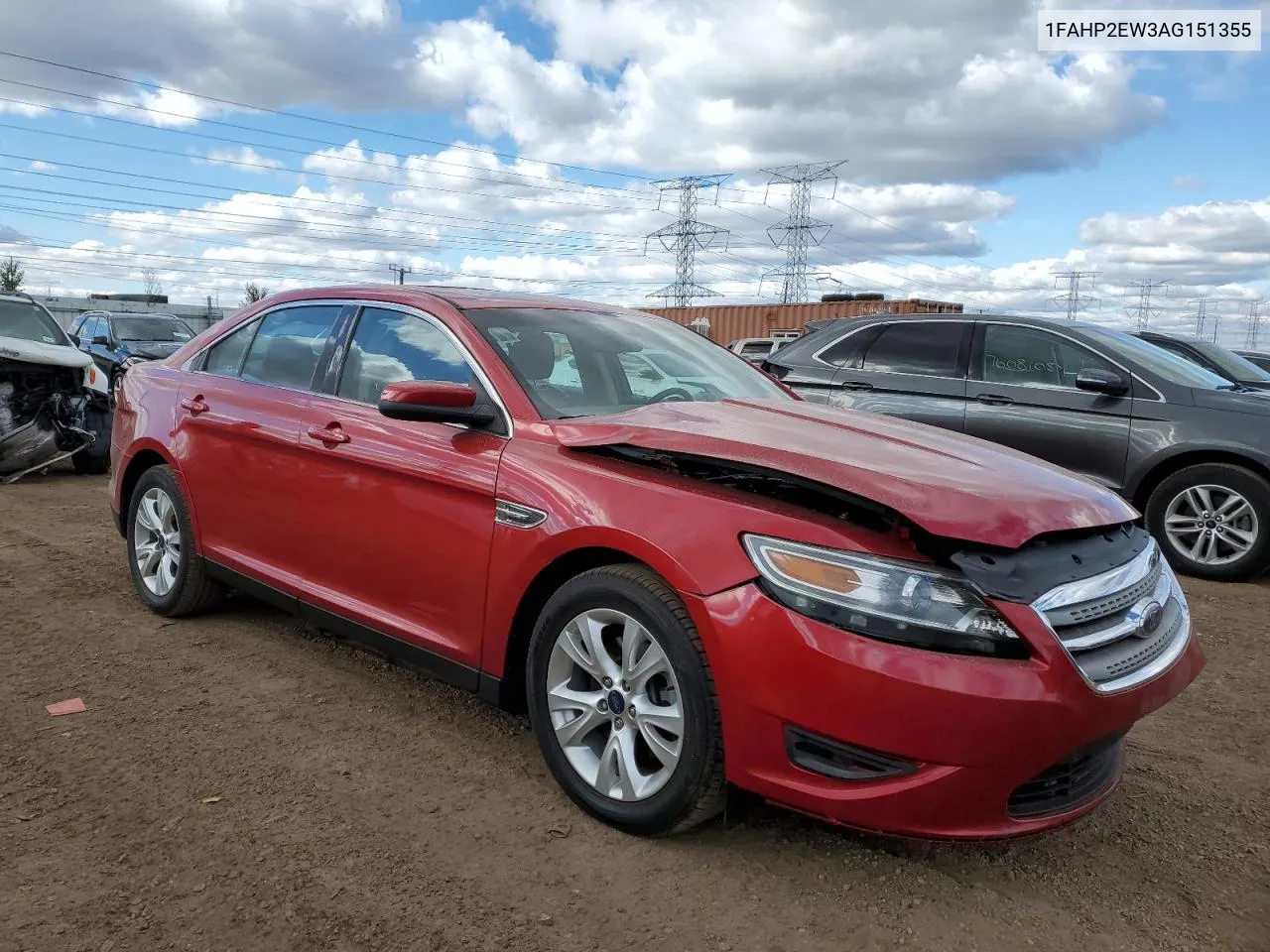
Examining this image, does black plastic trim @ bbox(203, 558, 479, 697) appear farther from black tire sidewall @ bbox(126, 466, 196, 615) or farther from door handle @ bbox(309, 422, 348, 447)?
door handle @ bbox(309, 422, 348, 447)

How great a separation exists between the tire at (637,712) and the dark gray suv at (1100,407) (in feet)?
12.6

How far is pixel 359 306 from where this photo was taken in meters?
3.86

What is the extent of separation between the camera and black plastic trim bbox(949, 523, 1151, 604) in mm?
2275

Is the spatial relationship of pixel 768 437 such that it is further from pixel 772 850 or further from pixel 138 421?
pixel 138 421

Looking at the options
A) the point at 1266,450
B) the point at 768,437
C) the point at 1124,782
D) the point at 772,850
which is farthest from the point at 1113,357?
the point at 772,850

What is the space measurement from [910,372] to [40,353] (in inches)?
305

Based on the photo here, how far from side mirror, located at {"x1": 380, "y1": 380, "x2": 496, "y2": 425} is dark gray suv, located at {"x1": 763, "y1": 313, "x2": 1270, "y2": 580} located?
11.8 ft

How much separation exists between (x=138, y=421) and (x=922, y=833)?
4.12 metres

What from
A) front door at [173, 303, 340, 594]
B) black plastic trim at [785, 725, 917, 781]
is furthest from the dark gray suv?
black plastic trim at [785, 725, 917, 781]

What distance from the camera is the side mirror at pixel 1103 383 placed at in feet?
20.9

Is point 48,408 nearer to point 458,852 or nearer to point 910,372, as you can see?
point 910,372

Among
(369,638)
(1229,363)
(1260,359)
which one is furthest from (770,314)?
(369,638)

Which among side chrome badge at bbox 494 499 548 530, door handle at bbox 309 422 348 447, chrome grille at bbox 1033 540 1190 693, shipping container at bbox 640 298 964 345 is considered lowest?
chrome grille at bbox 1033 540 1190 693

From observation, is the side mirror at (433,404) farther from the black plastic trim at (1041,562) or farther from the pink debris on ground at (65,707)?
the pink debris on ground at (65,707)
